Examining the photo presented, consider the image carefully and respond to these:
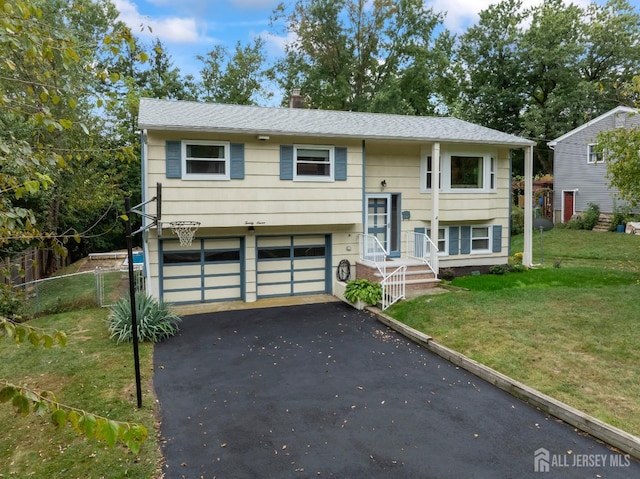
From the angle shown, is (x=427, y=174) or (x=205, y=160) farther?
(x=427, y=174)

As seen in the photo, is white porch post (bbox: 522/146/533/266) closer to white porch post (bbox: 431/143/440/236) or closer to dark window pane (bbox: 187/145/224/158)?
white porch post (bbox: 431/143/440/236)

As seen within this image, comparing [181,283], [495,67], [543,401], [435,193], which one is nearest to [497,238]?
[435,193]

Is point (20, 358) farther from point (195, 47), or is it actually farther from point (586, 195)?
point (586, 195)

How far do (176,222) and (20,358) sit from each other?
14.6 ft

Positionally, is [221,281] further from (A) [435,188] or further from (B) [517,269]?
(B) [517,269]

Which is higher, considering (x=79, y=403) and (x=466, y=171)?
(x=466, y=171)

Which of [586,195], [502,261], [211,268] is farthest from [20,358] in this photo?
[586,195]

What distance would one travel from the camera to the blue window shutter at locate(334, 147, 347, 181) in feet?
40.5

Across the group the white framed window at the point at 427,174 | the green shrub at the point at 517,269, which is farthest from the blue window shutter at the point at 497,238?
the white framed window at the point at 427,174

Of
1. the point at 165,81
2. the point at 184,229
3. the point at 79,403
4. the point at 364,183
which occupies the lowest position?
the point at 79,403

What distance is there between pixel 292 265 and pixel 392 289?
335 centimetres

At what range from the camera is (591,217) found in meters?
23.7

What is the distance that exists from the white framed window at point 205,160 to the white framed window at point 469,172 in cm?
721

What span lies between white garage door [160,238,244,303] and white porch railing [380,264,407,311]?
432 cm
